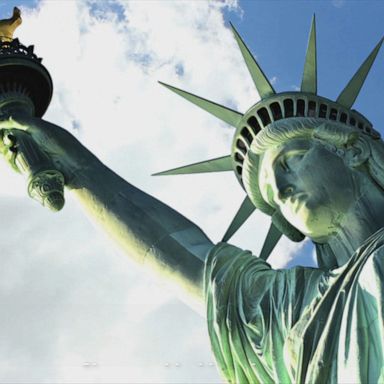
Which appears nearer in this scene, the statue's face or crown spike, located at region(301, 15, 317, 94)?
the statue's face

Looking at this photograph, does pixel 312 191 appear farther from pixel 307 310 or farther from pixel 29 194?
pixel 29 194

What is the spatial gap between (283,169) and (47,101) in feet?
12.6

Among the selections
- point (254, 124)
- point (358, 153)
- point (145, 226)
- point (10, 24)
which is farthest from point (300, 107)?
point (10, 24)

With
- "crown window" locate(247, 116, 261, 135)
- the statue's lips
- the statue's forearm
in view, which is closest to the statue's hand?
the statue's forearm

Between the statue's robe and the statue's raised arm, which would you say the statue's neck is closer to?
the statue's robe

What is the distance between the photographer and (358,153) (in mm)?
9656

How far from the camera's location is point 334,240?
9.40 meters

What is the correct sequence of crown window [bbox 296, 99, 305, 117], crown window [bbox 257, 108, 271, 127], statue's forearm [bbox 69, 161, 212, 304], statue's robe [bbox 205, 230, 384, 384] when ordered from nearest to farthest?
statue's robe [bbox 205, 230, 384, 384]
statue's forearm [bbox 69, 161, 212, 304]
crown window [bbox 296, 99, 305, 117]
crown window [bbox 257, 108, 271, 127]

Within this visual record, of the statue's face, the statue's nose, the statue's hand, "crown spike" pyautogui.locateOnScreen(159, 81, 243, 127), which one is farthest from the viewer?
the statue's hand

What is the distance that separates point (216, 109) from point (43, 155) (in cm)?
194

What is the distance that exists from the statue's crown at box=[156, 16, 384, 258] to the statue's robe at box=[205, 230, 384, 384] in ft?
3.69

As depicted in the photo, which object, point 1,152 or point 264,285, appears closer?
point 264,285

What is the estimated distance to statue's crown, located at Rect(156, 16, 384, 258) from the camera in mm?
10219

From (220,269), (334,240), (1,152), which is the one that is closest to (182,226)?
(220,269)
